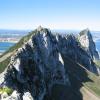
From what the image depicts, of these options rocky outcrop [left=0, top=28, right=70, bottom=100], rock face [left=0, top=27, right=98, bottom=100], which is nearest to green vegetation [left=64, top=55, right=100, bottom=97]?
rock face [left=0, top=27, right=98, bottom=100]

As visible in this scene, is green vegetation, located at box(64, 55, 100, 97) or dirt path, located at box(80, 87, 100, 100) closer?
dirt path, located at box(80, 87, 100, 100)

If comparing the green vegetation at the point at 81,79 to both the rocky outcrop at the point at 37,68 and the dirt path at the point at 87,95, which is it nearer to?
the dirt path at the point at 87,95

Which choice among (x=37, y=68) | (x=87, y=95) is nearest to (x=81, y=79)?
(x=87, y=95)

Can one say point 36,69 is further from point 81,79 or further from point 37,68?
point 81,79

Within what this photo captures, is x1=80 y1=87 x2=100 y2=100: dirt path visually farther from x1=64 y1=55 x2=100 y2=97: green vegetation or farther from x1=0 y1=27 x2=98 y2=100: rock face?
x1=0 y1=27 x2=98 y2=100: rock face

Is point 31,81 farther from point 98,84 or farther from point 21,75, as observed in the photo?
point 98,84

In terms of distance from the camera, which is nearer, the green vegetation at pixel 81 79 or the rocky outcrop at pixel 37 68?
the rocky outcrop at pixel 37 68

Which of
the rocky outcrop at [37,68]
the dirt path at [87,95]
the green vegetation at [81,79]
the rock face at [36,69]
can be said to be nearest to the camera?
the rock face at [36,69]

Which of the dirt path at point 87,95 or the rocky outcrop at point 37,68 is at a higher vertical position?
the rocky outcrop at point 37,68

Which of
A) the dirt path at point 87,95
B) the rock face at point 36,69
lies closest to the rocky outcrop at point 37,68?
the rock face at point 36,69

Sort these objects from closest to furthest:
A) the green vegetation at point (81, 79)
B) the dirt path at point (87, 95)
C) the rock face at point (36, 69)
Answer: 1. the rock face at point (36, 69)
2. the dirt path at point (87, 95)
3. the green vegetation at point (81, 79)

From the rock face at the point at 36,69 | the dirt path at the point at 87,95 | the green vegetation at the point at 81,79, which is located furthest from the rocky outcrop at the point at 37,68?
the green vegetation at the point at 81,79
